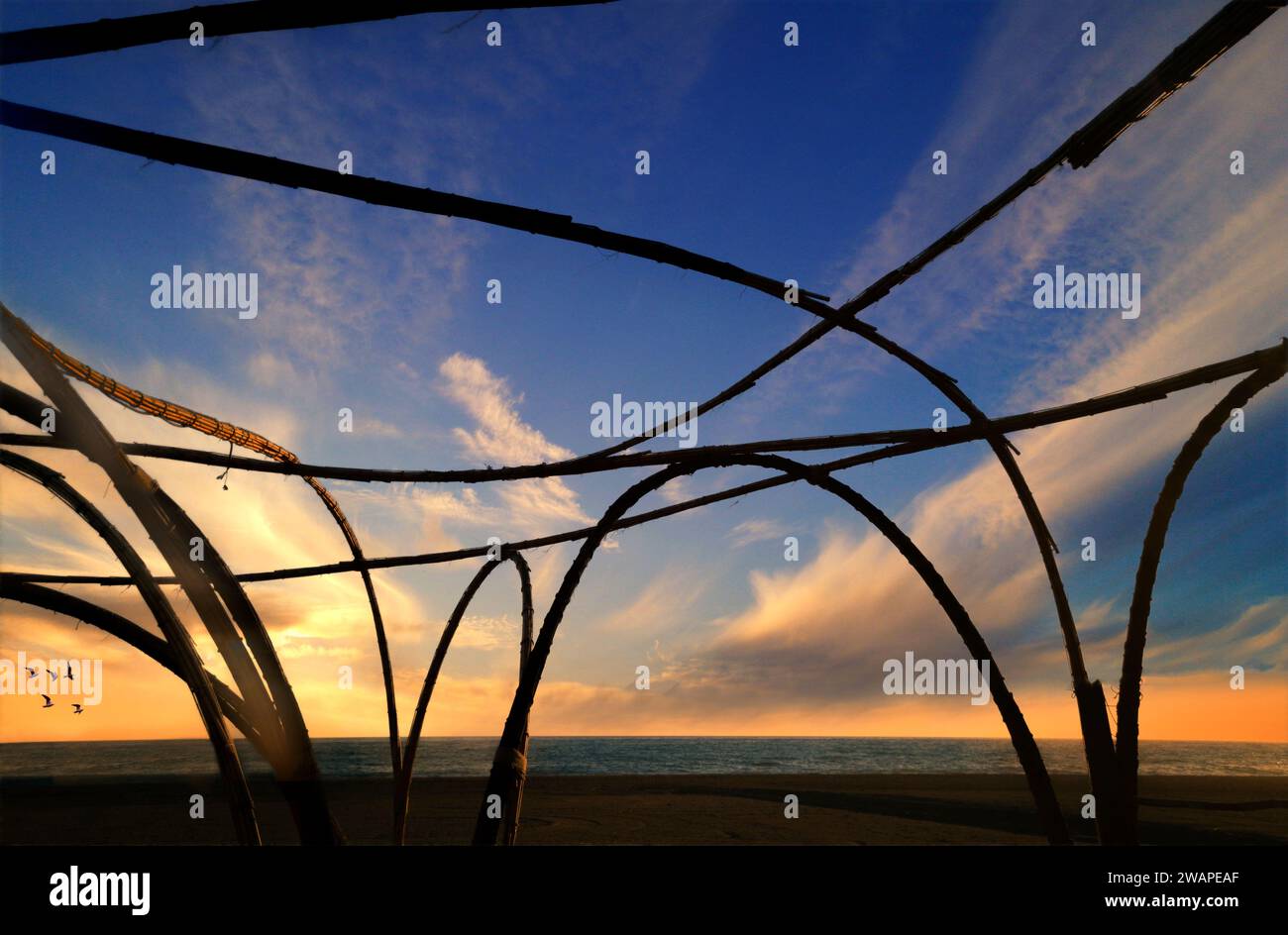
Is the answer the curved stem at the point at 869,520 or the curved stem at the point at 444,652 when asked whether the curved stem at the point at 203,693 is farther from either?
the curved stem at the point at 444,652

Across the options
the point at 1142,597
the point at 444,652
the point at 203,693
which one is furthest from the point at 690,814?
the point at 203,693

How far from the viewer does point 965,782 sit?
4612 cm

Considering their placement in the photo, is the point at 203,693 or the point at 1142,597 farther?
the point at 1142,597

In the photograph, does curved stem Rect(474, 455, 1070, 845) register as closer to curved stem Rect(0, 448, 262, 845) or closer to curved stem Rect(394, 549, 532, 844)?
curved stem Rect(0, 448, 262, 845)

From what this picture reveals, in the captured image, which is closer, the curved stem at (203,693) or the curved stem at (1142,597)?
the curved stem at (203,693)

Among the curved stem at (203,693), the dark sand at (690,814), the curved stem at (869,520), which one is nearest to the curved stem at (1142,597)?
the curved stem at (869,520)

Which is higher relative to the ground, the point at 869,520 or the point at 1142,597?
the point at 869,520

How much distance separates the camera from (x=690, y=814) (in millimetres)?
30219

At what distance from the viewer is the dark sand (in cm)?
2458

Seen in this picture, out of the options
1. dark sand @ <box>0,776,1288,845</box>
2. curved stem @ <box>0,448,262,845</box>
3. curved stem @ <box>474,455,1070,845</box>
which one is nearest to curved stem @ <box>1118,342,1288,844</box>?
curved stem @ <box>474,455,1070,845</box>

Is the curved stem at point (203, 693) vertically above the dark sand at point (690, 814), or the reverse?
the curved stem at point (203, 693)

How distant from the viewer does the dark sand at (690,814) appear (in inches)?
968

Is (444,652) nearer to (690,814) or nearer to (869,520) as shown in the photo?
(869,520)
